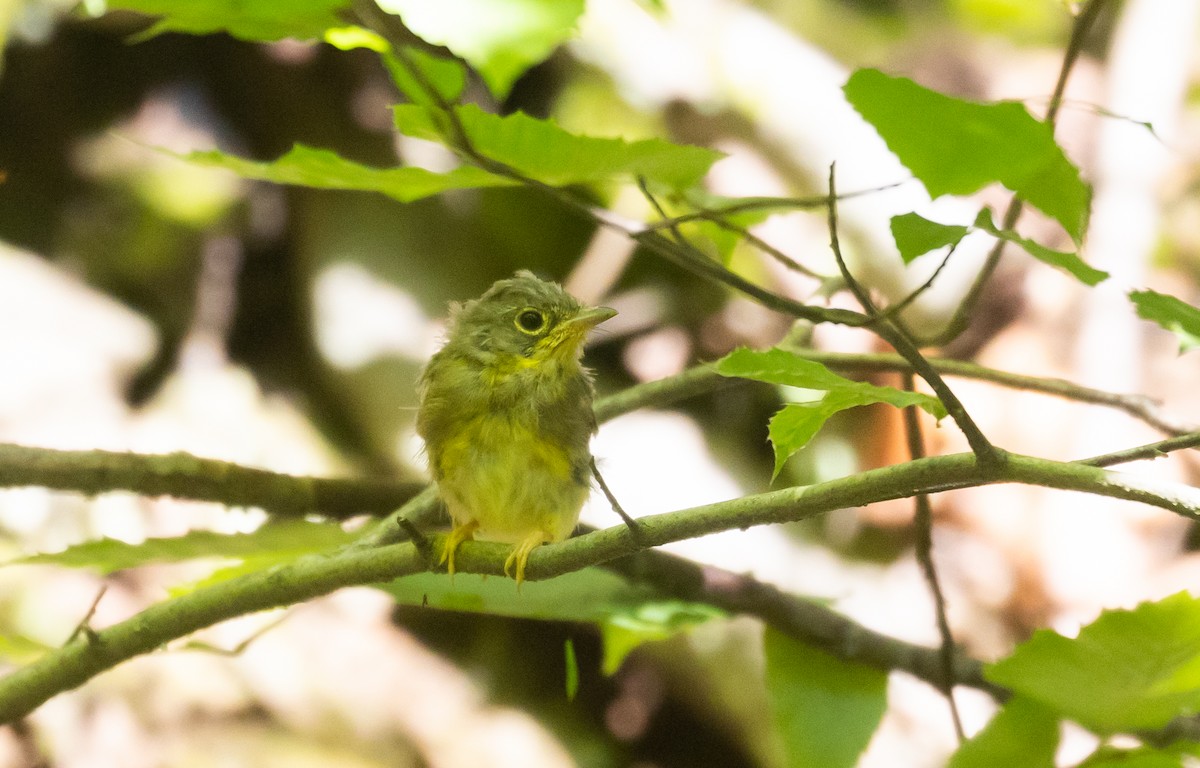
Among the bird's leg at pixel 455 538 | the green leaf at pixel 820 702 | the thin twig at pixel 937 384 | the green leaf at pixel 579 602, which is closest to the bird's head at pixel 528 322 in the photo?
the bird's leg at pixel 455 538

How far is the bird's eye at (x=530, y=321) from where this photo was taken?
2.28 m

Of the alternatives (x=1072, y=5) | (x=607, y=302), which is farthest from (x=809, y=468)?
(x=1072, y=5)

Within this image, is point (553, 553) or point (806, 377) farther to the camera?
point (553, 553)

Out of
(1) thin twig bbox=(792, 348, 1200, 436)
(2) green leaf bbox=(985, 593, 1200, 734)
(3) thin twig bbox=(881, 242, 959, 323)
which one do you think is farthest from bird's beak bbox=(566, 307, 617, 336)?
(2) green leaf bbox=(985, 593, 1200, 734)

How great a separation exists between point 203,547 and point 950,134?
140cm

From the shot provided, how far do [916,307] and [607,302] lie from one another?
3.84 feet

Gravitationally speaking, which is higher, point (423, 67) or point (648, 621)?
point (423, 67)

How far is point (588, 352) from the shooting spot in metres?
4.13

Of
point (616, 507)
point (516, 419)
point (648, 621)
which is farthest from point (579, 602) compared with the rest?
point (616, 507)

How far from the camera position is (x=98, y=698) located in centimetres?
307

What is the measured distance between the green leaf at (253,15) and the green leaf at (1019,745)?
966 mm

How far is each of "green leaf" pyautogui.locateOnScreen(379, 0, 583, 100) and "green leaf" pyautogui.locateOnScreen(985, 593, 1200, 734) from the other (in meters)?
0.76

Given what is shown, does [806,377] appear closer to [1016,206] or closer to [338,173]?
[338,173]

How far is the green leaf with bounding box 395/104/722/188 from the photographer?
1.08 meters
